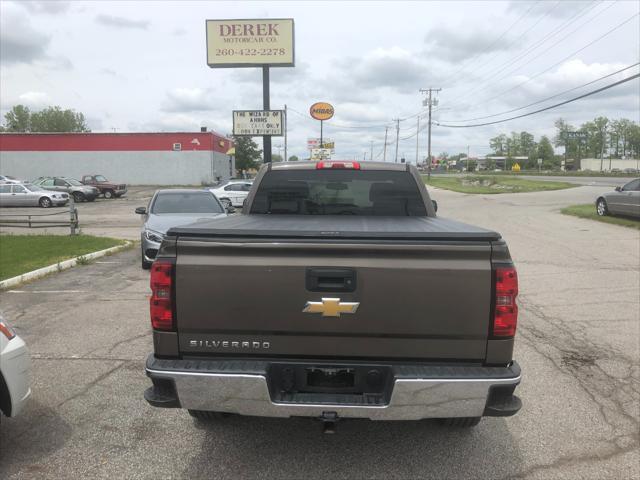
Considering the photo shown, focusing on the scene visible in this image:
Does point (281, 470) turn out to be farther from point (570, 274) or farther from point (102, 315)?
point (570, 274)

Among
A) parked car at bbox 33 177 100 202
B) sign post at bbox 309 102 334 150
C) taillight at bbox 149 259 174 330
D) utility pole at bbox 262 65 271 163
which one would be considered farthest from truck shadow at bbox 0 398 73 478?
sign post at bbox 309 102 334 150

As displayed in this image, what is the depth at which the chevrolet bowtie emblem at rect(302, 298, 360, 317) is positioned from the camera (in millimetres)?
2674

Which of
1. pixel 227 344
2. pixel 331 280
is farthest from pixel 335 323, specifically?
pixel 227 344

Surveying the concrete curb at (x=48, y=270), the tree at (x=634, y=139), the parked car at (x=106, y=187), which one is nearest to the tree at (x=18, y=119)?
the parked car at (x=106, y=187)

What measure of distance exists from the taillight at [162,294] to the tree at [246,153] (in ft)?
235

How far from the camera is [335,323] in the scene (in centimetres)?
271

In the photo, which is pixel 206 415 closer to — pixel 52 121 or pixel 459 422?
pixel 459 422

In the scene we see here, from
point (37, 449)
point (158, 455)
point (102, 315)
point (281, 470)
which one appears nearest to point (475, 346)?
point (281, 470)

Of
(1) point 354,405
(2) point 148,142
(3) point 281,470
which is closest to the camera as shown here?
(1) point 354,405

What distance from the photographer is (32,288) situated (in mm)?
8070

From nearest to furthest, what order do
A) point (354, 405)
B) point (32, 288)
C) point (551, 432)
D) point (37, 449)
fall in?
1. point (354, 405)
2. point (37, 449)
3. point (551, 432)
4. point (32, 288)

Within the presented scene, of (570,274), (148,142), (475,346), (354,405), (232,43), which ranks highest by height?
(232,43)

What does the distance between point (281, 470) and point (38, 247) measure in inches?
430

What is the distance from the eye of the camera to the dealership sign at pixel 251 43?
32.3 metres
